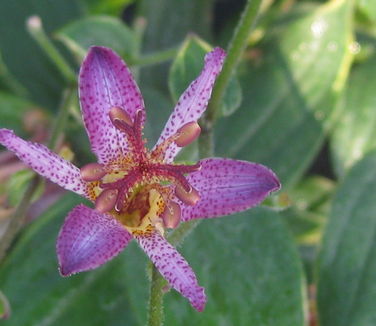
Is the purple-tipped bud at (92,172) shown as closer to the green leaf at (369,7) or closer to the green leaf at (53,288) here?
the green leaf at (53,288)

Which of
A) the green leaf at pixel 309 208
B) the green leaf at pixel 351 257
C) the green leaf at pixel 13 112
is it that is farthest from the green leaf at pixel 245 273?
the green leaf at pixel 13 112

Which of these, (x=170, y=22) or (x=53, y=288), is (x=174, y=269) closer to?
(x=53, y=288)

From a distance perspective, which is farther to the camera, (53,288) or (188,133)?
(53,288)

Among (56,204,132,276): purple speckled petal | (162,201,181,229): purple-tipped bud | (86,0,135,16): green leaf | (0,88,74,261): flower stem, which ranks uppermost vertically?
(86,0,135,16): green leaf

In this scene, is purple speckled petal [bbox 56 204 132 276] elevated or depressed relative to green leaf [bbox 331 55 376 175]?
elevated

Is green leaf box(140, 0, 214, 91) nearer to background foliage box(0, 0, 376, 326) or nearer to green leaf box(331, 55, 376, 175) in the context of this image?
background foliage box(0, 0, 376, 326)

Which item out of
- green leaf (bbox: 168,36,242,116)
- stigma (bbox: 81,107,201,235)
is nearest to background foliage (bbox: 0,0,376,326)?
green leaf (bbox: 168,36,242,116)

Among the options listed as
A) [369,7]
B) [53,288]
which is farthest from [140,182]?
[369,7]
